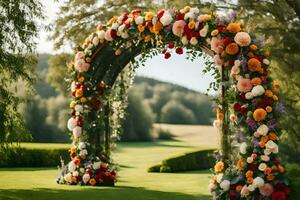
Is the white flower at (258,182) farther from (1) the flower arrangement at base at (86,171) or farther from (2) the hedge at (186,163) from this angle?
(2) the hedge at (186,163)

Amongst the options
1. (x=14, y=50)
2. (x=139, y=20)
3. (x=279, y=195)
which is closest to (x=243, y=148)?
(x=279, y=195)

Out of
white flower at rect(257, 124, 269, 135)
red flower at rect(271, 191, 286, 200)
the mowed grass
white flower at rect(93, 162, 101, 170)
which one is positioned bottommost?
the mowed grass

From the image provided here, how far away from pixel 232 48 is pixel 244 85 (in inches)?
31.2

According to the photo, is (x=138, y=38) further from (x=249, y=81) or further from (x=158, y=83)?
(x=158, y=83)

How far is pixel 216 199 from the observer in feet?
34.8

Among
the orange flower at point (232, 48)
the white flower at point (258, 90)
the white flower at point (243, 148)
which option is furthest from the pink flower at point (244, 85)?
the white flower at point (243, 148)

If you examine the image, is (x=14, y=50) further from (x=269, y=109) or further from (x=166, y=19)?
(x=269, y=109)

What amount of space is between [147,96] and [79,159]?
44.2m

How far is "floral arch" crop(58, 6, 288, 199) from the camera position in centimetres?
1017

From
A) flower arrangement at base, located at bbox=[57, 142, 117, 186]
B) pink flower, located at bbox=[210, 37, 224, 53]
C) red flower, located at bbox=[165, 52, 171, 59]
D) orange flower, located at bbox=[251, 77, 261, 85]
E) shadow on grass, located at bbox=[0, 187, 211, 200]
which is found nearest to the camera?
orange flower, located at bbox=[251, 77, 261, 85]

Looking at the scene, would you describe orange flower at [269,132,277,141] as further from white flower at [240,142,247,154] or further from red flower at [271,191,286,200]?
red flower at [271,191,286,200]

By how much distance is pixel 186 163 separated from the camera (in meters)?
22.1

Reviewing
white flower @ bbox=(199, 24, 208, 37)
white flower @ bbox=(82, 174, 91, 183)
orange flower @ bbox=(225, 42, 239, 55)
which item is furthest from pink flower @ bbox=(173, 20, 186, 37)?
white flower @ bbox=(82, 174, 91, 183)

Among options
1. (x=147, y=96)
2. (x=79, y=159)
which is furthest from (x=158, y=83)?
(x=79, y=159)
